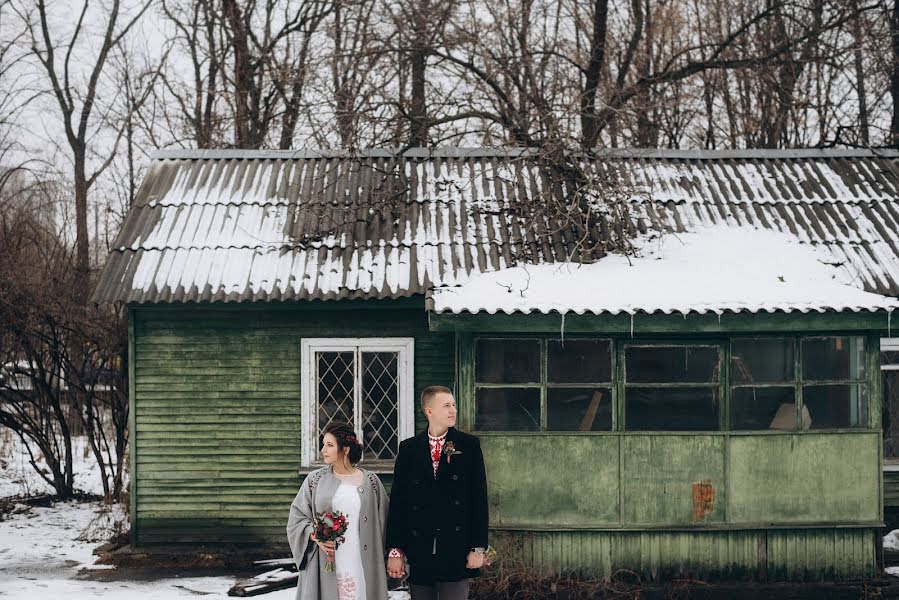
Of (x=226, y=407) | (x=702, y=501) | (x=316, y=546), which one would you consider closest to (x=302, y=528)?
(x=316, y=546)

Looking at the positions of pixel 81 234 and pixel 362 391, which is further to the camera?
pixel 81 234

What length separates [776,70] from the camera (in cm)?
1830

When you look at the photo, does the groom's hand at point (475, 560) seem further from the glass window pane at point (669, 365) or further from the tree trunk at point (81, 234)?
the tree trunk at point (81, 234)

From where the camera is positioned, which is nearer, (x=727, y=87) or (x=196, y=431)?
(x=196, y=431)

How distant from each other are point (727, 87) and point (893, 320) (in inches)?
483

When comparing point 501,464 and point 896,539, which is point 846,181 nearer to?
point 896,539

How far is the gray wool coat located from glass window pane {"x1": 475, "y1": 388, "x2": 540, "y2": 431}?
2746 mm

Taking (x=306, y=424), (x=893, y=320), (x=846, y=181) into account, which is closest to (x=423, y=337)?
(x=306, y=424)

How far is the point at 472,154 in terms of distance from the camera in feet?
37.0

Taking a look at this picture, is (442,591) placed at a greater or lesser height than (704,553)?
greater

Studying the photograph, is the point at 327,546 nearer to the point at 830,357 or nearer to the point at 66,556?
the point at 830,357

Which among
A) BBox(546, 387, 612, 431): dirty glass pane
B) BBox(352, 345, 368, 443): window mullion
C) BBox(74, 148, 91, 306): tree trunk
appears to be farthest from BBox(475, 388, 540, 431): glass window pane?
BBox(74, 148, 91, 306): tree trunk

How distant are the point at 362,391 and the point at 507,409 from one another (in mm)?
2003

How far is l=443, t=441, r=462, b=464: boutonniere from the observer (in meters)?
5.48
